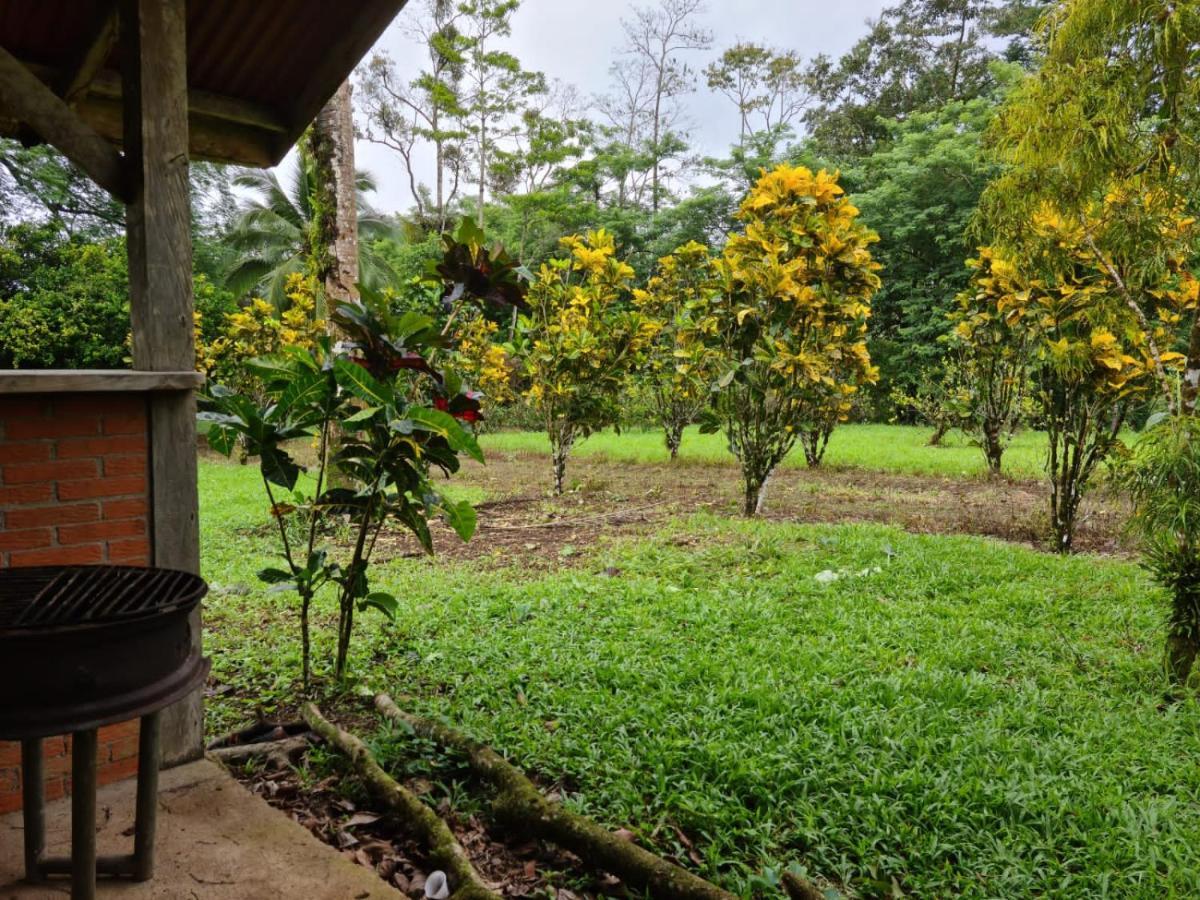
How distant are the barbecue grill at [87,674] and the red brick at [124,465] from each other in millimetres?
417

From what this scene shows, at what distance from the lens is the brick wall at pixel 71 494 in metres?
1.86

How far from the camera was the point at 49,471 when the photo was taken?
6.28ft

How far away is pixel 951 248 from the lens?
18.0m

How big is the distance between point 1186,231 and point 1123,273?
0.33 meters

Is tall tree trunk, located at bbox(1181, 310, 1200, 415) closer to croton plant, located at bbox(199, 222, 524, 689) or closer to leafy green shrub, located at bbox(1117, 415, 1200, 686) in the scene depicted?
leafy green shrub, located at bbox(1117, 415, 1200, 686)

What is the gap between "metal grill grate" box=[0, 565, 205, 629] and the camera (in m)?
1.33

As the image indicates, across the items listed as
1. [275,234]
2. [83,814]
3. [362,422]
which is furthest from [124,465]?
[275,234]

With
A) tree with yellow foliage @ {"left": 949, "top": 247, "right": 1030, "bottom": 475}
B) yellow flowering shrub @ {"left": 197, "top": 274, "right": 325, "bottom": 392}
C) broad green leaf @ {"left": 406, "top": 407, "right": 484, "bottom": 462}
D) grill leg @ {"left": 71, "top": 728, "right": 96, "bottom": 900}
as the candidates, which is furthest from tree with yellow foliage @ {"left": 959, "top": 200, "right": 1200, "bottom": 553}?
yellow flowering shrub @ {"left": 197, "top": 274, "right": 325, "bottom": 392}

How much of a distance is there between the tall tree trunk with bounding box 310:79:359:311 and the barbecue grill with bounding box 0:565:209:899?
14.1ft

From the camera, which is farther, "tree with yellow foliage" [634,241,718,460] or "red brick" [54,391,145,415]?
"tree with yellow foliage" [634,241,718,460]

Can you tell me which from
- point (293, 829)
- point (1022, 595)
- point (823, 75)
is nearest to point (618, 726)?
point (293, 829)

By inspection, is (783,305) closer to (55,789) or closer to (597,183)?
(55,789)

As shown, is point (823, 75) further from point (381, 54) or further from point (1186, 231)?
point (1186, 231)

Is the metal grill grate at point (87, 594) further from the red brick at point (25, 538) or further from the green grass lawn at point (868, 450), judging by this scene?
the green grass lawn at point (868, 450)
